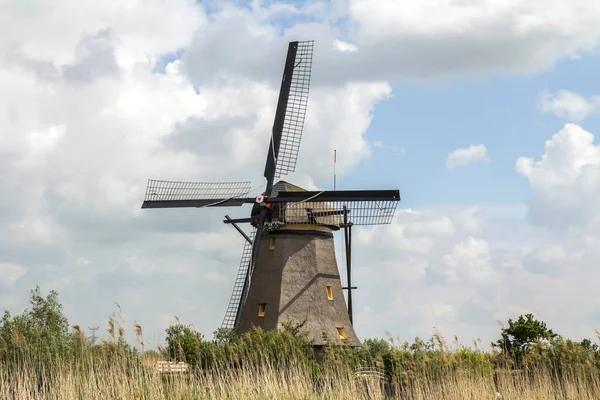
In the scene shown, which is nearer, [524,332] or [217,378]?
[217,378]

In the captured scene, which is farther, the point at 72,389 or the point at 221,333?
the point at 221,333

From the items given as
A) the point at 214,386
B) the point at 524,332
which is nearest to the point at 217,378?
the point at 214,386

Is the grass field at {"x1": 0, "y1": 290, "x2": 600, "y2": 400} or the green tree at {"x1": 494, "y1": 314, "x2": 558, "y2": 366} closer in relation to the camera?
the grass field at {"x1": 0, "y1": 290, "x2": 600, "y2": 400}

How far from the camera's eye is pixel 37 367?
1283 cm

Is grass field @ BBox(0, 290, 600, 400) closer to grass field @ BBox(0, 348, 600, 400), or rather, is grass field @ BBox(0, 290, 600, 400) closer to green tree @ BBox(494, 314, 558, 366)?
grass field @ BBox(0, 348, 600, 400)

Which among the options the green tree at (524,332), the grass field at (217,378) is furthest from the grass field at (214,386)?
the green tree at (524,332)

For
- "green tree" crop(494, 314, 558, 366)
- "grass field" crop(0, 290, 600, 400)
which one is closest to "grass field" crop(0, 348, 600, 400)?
"grass field" crop(0, 290, 600, 400)

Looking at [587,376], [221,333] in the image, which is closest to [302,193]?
[221,333]

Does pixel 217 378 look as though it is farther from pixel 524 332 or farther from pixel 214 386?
pixel 524 332

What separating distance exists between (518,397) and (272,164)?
13.8 m

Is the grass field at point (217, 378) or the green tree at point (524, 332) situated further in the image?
the green tree at point (524, 332)

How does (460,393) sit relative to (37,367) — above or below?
below

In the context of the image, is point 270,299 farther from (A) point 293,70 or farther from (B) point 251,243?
(A) point 293,70

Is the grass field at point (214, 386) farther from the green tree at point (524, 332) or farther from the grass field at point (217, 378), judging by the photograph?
the green tree at point (524, 332)
